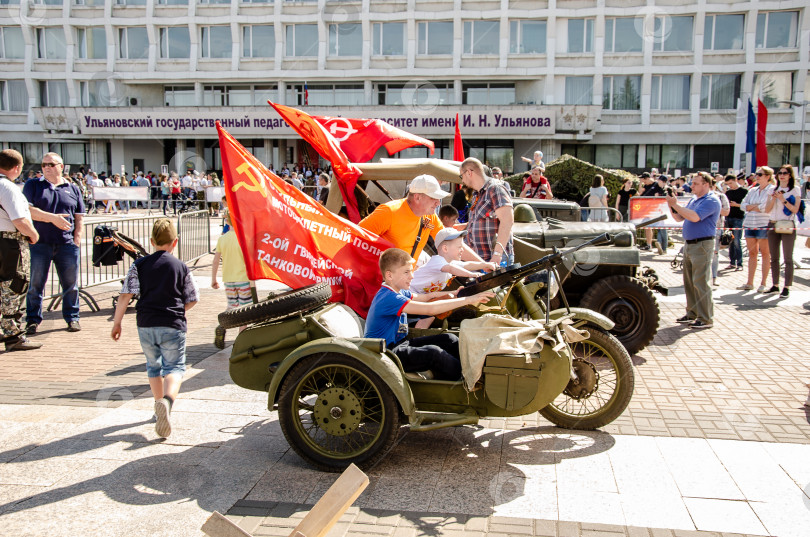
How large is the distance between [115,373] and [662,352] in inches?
217

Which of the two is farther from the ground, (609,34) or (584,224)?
(609,34)

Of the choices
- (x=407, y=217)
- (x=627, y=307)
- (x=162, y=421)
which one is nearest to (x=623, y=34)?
(x=627, y=307)

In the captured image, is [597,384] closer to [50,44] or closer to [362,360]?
[362,360]

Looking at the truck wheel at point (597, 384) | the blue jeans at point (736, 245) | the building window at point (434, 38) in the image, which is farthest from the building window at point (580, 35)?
the truck wheel at point (597, 384)

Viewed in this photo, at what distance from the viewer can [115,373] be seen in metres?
6.29

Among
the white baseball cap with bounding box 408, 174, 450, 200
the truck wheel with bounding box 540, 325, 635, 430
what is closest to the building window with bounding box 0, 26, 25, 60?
the white baseball cap with bounding box 408, 174, 450, 200

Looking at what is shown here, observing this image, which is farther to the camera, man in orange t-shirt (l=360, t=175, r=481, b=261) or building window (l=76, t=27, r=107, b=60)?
building window (l=76, t=27, r=107, b=60)

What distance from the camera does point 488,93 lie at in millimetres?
43125

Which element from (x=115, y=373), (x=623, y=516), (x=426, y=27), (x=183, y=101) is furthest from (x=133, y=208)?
(x=623, y=516)

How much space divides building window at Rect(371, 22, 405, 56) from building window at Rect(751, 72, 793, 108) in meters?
21.6

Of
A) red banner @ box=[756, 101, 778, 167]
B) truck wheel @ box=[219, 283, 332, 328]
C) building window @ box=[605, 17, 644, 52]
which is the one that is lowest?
truck wheel @ box=[219, 283, 332, 328]

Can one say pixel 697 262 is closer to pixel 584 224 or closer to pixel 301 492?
pixel 584 224

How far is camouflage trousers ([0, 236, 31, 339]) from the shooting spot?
6973mm

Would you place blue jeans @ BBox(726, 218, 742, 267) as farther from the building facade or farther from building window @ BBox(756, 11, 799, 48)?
building window @ BBox(756, 11, 799, 48)
